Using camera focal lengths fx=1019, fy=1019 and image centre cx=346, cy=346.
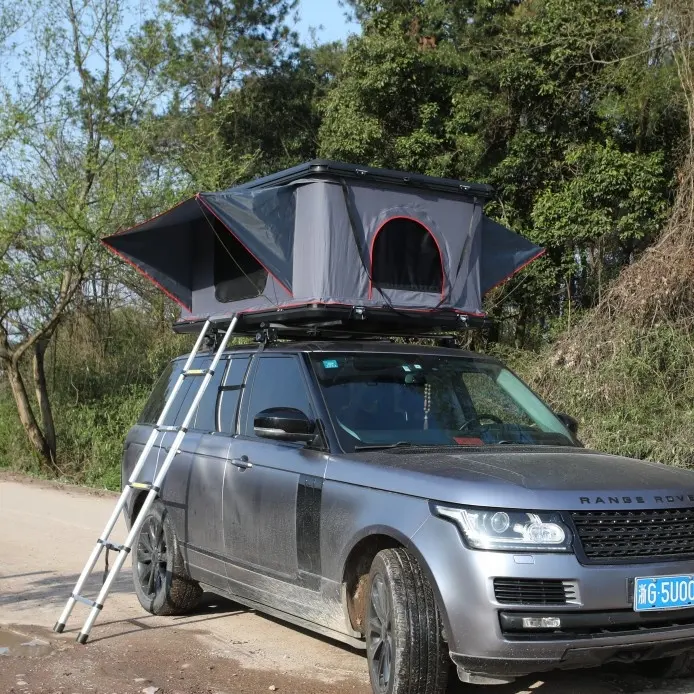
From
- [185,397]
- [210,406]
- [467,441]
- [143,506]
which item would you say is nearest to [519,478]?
[467,441]

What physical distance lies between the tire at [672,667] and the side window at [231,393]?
2969 mm

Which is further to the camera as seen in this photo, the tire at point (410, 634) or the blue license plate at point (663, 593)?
the tire at point (410, 634)

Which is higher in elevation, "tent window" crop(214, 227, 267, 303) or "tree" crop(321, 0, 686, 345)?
"tree" crop(321, 0, 686, 345)

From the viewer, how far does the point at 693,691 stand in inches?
214

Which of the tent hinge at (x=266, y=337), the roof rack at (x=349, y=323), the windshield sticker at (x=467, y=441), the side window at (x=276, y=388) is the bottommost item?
the windshield sticker at (x=467, y=441)

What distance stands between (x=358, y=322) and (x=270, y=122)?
19.2 m

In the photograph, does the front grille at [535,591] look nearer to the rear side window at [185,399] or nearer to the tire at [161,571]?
the rear side window at [185,399]

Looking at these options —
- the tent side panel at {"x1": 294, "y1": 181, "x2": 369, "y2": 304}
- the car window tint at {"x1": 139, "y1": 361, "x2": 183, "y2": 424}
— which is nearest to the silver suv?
the tent side panel at {"x1": 294, "y1": 181, "x2": 369, "y2": 304}

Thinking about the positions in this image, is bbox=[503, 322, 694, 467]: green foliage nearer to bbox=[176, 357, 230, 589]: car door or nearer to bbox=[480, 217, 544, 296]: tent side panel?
bbox=[480, 217, 544, 296]: tent side panel

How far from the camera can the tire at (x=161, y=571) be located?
7.25 meters

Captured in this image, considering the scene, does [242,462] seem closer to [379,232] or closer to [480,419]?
[480,419]

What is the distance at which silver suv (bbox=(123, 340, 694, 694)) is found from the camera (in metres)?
4.54

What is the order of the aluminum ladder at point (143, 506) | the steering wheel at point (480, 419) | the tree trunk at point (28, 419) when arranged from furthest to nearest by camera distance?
the tree trunk at point (28, 419) → the aluminum ladder at point (143, 506) → the steering wheel at point (480, 419)

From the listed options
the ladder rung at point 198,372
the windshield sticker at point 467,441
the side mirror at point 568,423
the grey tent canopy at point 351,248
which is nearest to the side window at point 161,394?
the grey tent canopy at point 351,248
